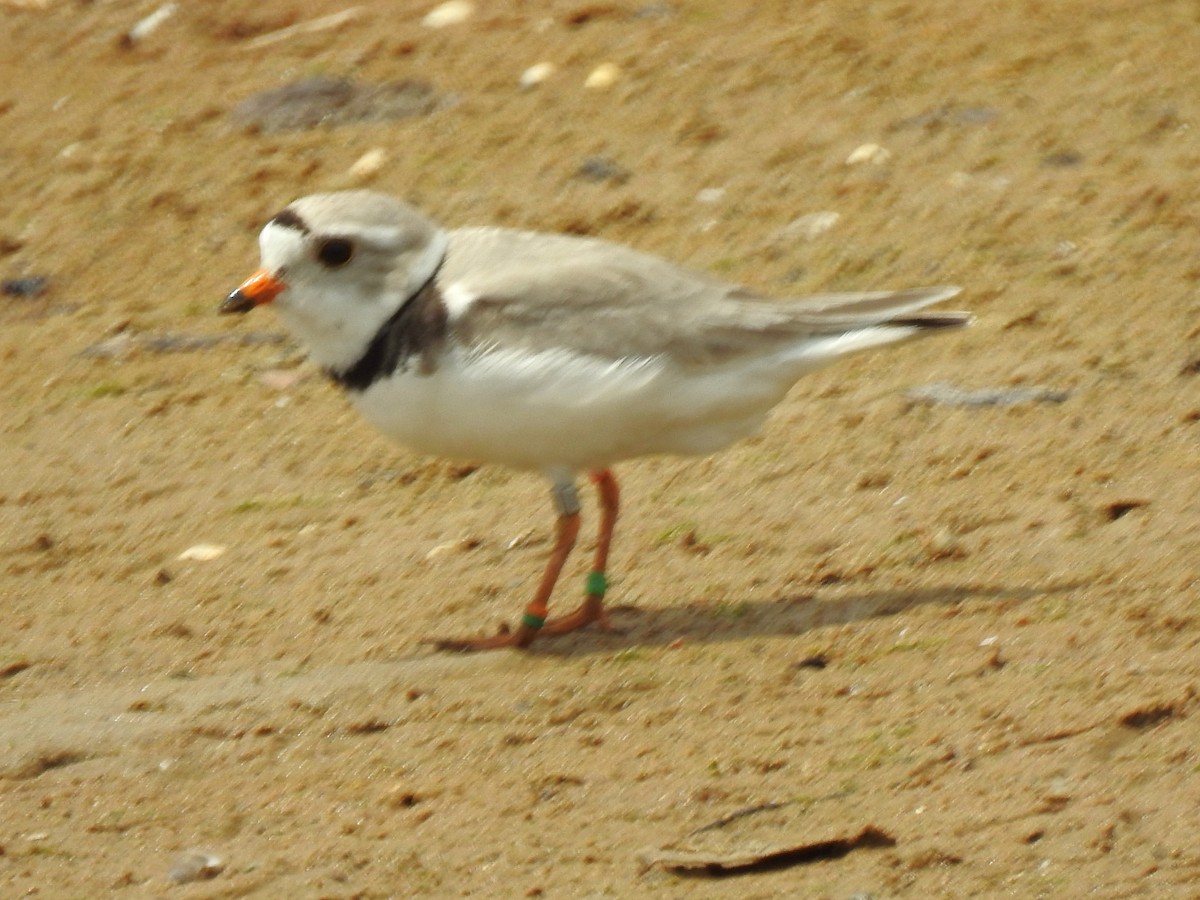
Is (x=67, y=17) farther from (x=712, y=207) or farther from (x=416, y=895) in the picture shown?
(x=416, y=895)

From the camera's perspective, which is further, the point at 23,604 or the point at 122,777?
the point at 23,604

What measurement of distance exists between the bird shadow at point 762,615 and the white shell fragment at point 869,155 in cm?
297

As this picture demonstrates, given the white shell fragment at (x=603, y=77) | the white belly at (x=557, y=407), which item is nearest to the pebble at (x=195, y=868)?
the white belly at (x=557, y=407)

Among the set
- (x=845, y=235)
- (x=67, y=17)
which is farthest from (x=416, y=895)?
Result: (x=67, y=17)

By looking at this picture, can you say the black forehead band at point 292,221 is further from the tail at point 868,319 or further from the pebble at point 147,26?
the pebble at point 147,26

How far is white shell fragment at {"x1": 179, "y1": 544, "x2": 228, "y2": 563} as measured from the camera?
→ 6.43 metres

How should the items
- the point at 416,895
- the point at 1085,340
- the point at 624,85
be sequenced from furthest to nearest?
the point at 624,85
the point at 1085,340
the point at 416,895

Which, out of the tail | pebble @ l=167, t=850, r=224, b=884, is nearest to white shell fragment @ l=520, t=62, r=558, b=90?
the tail

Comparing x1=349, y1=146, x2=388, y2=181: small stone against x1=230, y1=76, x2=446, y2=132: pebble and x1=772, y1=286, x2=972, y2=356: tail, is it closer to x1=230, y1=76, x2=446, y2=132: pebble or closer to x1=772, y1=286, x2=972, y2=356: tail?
x1=230, y1=76, x2=446, y2=132: pebble

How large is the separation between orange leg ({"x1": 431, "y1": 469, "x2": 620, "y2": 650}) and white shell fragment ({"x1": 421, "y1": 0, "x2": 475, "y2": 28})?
462 centimetres

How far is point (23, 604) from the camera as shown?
6219 millimetres

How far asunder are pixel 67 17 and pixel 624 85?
136 inches

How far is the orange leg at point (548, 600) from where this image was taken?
5.54 m

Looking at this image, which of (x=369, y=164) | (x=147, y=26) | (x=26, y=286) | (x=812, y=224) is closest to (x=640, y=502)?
(x=812, y=224)
